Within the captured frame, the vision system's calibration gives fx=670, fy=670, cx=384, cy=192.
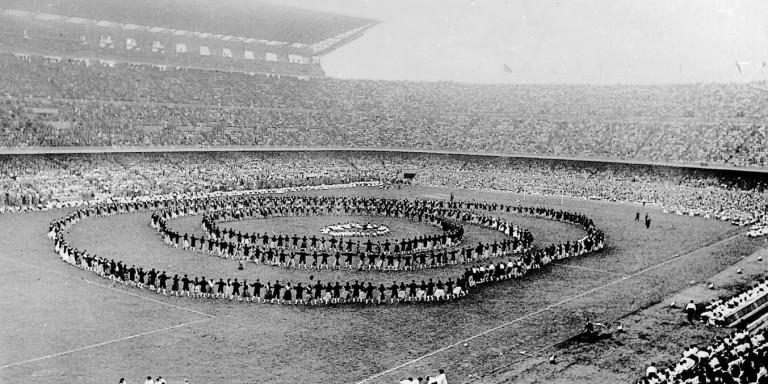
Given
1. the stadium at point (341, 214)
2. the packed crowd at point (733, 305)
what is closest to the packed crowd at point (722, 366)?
the stadium at point (341, 214)

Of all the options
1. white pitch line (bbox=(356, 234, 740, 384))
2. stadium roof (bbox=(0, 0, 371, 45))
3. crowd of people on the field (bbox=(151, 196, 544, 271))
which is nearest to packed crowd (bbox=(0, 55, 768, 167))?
stadium roof (bbox=(0, 0, 371, 45))

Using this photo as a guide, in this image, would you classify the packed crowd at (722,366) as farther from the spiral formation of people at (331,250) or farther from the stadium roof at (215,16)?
the stadium roof at (215,16)

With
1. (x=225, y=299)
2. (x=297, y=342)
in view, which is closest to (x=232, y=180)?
(x=225, y=299)

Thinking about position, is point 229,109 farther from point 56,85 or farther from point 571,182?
point 571,182

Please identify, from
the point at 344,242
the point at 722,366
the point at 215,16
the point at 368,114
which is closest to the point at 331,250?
the point at 344,242

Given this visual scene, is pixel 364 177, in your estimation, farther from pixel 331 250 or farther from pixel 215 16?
pixel 331 250

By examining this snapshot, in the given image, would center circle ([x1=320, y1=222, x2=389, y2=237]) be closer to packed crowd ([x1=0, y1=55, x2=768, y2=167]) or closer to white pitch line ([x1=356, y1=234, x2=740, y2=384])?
white pitch line ([x1=356, y1=234, x2=740, y2=384])
